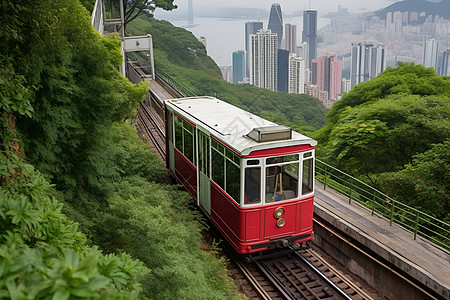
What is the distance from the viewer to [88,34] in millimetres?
8469

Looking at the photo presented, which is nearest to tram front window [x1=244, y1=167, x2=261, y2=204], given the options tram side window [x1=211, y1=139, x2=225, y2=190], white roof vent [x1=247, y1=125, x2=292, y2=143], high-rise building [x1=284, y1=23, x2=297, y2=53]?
white roof vent [x1=247, y1=125, x2=292, y2=143]

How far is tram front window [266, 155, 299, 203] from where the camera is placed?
29.8 ft

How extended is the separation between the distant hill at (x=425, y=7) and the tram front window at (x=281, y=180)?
182531mm

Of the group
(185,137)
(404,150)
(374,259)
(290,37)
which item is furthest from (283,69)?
(374,259)

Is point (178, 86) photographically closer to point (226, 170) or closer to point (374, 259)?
point (226, 170)

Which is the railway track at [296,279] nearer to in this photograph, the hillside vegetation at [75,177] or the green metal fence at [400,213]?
the hillside vegetation at [75,177]

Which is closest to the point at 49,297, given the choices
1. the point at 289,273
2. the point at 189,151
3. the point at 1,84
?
the point at 1,84

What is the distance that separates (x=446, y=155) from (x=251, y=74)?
2928 inches

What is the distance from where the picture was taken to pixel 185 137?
1251cm

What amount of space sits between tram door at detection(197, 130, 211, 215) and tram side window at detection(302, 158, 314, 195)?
2.37 m

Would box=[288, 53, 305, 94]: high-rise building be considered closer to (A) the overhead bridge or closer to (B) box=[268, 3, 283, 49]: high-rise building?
(B) box=[268, 3, 283, 49]: high-rise building

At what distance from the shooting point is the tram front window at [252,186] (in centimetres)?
893

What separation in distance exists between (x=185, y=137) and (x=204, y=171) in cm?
186

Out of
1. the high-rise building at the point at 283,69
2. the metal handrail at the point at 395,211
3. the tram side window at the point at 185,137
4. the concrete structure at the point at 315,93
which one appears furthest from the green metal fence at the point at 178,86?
the concrete structure at the point at 315,93
